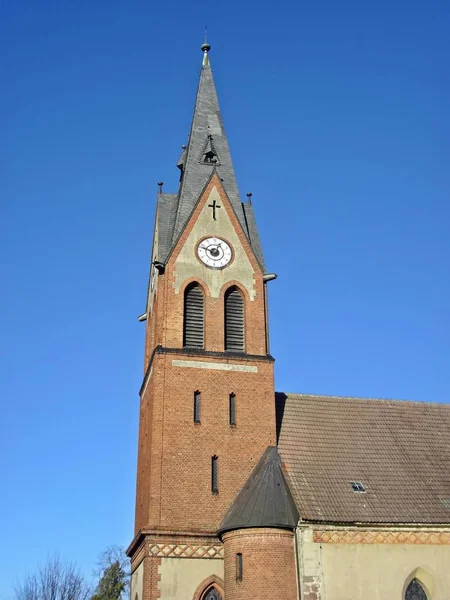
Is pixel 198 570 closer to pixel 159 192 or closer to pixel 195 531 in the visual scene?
pixel 195 531

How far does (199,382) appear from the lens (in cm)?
2602

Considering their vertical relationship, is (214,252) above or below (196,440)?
above

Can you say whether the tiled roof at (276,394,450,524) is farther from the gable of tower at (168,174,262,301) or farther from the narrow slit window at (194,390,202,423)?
the gable of tower at (168,174,262,301)

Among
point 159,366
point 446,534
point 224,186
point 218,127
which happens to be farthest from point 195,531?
point 218,127

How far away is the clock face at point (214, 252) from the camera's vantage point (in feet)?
93.8

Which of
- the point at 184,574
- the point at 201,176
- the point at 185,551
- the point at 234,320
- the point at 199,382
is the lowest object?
the point at 184,574

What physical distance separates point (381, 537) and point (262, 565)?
441 cm

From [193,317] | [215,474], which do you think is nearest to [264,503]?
[215,474]

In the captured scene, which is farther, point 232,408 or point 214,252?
point 214,252

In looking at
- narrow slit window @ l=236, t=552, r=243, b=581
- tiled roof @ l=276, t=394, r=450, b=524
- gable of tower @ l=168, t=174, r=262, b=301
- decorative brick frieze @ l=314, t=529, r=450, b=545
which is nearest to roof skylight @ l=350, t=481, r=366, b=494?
tiled roof @ l=276, t=394, r=450, b=524

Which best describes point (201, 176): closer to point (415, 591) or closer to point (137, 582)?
point (137, 582)

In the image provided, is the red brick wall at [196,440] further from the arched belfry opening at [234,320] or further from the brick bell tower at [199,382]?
the arched belfry opening at [234,320]

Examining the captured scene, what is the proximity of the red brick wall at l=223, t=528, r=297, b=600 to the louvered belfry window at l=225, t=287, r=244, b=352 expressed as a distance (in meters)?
7.60

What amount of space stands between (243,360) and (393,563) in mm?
8802
